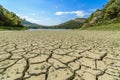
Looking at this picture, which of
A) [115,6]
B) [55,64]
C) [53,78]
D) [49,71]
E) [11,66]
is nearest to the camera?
[53,78]

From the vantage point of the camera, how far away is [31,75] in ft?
6.24

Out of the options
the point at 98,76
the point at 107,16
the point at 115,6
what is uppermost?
the point at 115,6

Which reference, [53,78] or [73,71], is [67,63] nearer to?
[73,71]

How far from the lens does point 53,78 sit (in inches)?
72.4

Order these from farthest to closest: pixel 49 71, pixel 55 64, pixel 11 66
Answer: pixel 55 64 → pixel 11 66 → pixel 49 71

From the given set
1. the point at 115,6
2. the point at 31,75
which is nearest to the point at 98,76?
the point at 31,75

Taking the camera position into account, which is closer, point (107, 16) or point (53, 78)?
point (53, 78)

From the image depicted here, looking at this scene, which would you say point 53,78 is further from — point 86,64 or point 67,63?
point 86,64

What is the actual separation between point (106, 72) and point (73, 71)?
584 mm

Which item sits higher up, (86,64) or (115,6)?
(115,6)

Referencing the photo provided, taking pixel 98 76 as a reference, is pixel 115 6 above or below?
above

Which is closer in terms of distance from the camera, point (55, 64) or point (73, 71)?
point (73, 71)

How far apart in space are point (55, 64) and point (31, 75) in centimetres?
59

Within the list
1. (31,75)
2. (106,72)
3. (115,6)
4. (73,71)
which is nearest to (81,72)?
(73,71)
